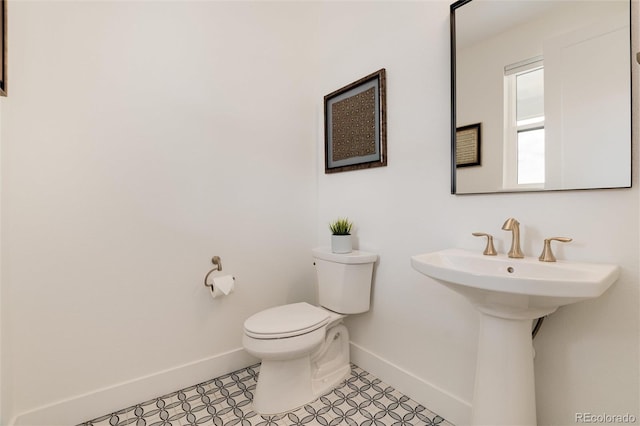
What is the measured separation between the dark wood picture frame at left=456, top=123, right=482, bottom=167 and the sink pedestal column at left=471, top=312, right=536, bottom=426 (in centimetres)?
66

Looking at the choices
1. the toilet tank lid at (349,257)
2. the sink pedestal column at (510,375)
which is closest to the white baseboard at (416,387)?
the sink pedestal column at (510,375)

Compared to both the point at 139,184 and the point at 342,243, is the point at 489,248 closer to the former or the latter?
the point at 342,243

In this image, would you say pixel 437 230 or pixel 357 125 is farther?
pixel 357 125

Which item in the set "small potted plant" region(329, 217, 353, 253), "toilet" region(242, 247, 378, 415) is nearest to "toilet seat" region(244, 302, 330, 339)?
"toilet" region(242, 247, 378, 415)

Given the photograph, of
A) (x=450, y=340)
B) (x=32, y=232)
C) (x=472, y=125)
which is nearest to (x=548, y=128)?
(x=472, y=125)

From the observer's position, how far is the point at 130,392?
1.62 m

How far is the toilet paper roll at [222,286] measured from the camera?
1789 mm

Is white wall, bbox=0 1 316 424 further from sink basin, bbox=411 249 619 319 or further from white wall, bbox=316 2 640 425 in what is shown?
sink basin, bbox=411 249 619 319

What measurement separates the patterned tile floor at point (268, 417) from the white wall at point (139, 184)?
15 centimetres

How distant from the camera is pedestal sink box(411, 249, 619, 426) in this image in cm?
97

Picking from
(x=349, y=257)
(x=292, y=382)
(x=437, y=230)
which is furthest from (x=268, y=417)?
(x=437, y=230)

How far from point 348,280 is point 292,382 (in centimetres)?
60

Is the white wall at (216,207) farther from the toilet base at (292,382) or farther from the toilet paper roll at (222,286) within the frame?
the toilet base at (292,382)

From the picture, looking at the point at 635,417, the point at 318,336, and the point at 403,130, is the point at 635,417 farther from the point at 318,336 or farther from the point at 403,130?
the point at 403,130
